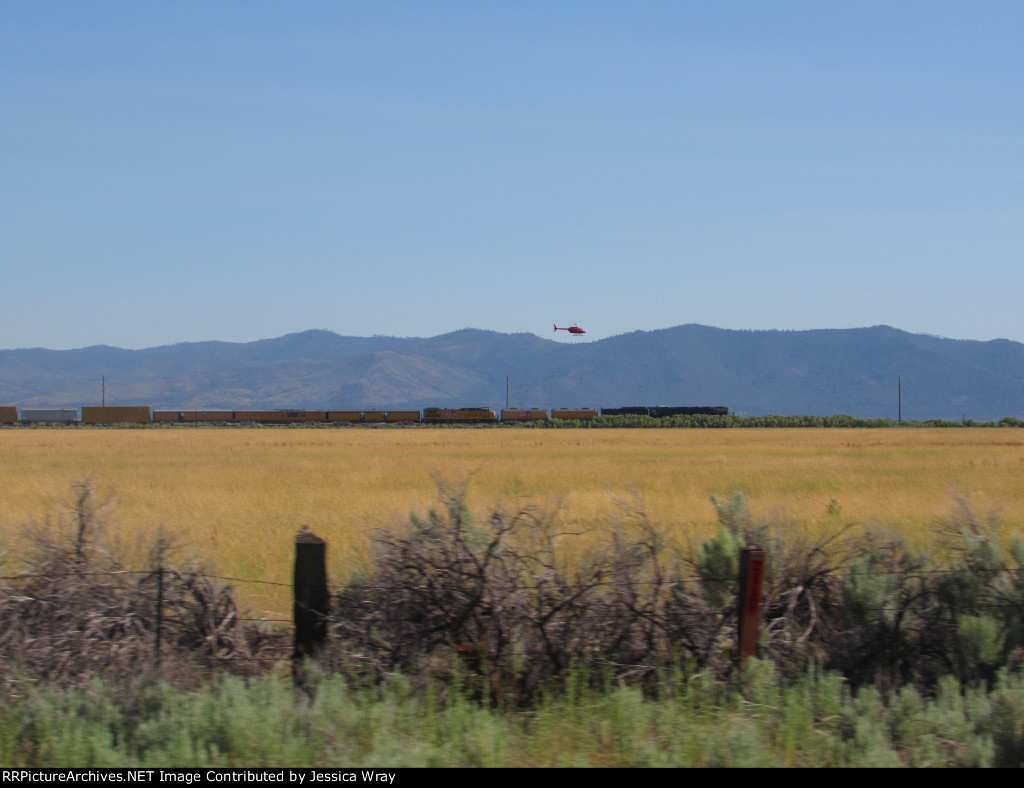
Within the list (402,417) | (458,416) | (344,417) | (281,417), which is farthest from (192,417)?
(458,416)

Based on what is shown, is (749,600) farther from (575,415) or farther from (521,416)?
(521,416)

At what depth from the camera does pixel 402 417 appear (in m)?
94.1

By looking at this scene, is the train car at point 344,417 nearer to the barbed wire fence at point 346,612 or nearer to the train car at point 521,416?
the train car at point 521,416

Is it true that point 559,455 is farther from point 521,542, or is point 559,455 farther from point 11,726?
point 11,726

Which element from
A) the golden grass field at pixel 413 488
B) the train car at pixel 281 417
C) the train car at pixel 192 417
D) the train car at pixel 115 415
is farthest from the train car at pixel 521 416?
the golden grass field at pixel 413 488

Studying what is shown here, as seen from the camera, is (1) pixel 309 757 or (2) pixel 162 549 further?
(2) pixel 162 549

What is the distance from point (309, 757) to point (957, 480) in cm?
2226

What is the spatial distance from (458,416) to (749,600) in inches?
3372

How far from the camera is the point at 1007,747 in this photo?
5.55 m

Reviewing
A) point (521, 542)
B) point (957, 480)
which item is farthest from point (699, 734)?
point (957, 480)

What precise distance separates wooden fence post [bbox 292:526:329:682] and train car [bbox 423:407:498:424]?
79.4 metres

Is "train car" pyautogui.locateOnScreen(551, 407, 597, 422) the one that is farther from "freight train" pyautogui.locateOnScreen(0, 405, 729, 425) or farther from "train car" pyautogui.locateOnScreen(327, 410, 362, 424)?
"train car" pyautogui.locateOnScreen(327, 410, 362, 424)

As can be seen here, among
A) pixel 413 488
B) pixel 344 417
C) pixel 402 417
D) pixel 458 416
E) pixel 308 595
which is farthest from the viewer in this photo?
pixel 402 417

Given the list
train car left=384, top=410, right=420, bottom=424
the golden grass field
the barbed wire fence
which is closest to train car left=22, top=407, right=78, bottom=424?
train car left=384, top=410, right=420, bottom=424
